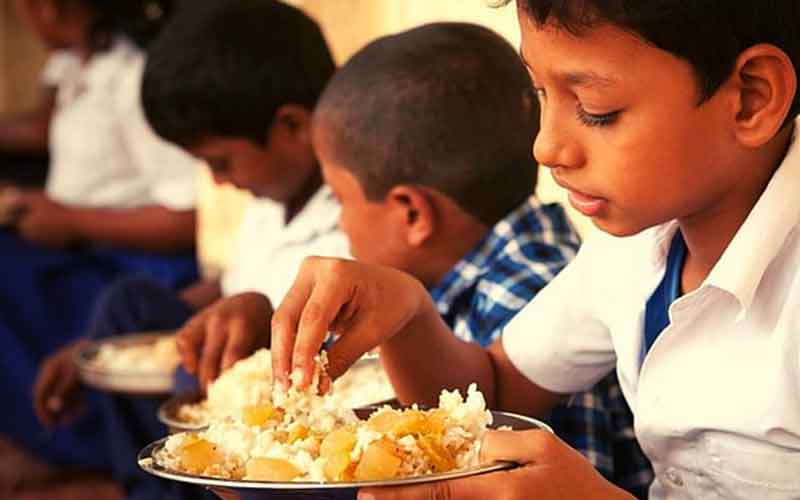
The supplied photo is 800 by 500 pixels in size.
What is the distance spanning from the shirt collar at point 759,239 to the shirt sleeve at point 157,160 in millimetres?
2227

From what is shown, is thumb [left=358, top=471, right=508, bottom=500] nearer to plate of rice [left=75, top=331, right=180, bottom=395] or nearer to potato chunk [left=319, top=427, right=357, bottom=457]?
potato chunk [left=319, top=427, right=357, bottom=457]

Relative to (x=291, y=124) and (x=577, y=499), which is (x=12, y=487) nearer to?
(x=291, y=124)

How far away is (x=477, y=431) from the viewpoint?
1.07 metres

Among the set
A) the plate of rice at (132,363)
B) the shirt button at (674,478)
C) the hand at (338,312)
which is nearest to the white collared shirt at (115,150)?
the plate of rice at (132,363)

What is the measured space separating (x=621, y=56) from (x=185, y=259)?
2.29 metres

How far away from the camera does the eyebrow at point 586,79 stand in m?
1.07

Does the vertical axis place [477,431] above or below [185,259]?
above

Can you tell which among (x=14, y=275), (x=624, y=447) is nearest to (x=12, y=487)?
(x=14, y=275)

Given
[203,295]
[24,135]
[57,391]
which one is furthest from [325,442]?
[24,135]

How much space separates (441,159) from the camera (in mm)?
1693

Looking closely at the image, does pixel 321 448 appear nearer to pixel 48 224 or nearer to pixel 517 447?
pixel 517 447

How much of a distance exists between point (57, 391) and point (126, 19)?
1.37 m

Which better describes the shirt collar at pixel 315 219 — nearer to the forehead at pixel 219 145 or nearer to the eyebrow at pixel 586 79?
the forehead at pixel 219 145

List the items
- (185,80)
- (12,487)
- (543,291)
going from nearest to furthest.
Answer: (543,291)
(185,80)
(12,487)
